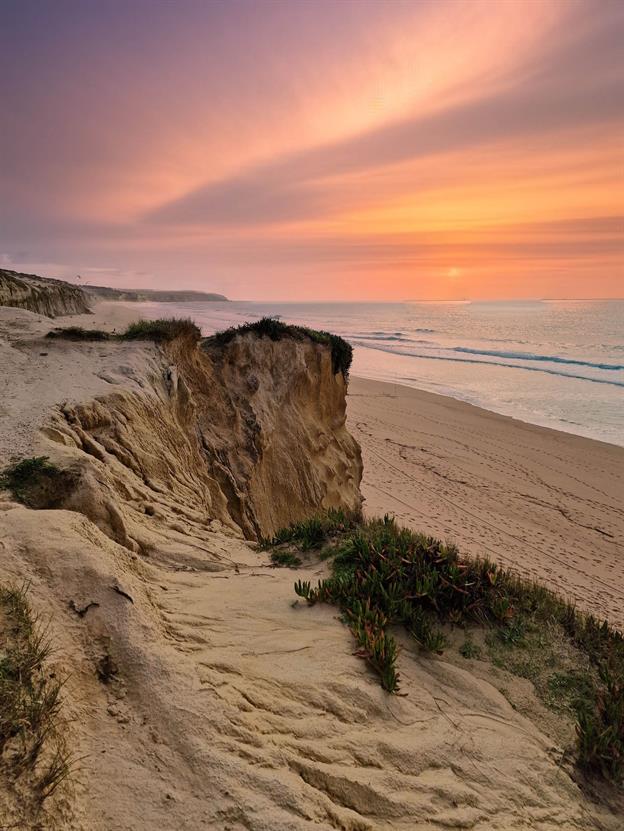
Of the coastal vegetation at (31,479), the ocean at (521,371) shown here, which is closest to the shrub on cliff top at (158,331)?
the coastal vegetation at (31,479)

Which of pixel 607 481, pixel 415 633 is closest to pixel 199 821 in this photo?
pixel 415 633

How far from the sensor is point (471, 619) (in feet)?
15.8

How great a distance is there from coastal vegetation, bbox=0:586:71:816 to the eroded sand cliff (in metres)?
0.08

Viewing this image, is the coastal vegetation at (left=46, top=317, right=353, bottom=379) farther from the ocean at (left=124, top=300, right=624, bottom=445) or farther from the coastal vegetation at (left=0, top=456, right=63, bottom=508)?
the ocean at (left=124, top=300, right=624, bottom=445)

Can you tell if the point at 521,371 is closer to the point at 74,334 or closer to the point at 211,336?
the point at 211,336

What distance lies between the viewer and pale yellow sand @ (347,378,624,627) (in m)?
13.1

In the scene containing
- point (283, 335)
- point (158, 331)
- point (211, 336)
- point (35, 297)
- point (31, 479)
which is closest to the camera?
point (31, 479)

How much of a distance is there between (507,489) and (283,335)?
10.8 meters

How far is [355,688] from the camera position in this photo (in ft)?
12.0

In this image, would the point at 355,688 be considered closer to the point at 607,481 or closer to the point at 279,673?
the point at 279,673

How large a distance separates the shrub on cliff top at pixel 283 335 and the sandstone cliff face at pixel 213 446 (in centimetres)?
25

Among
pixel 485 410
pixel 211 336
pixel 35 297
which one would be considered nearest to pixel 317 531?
pixel 211 336

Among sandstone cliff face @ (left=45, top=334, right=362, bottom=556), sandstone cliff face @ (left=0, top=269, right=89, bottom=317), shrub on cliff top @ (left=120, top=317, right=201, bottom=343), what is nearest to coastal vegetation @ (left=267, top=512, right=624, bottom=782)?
sandstone cliff face @ (left=45, top=334, right=362, bottom=556)

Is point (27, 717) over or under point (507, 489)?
over
